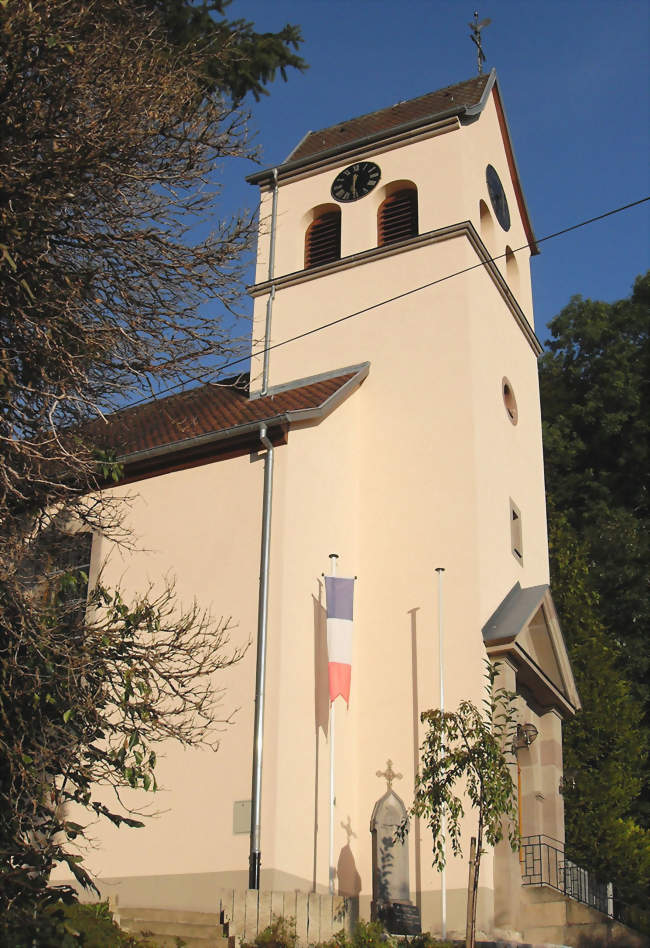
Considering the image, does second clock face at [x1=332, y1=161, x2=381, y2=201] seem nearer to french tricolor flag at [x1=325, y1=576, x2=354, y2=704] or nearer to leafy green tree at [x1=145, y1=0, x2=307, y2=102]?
leafy green tree at [x1=145, y1=0, x2=307, y2=102]

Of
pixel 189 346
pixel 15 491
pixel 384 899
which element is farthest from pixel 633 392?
pixel 15 491

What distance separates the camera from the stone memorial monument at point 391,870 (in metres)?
13.6

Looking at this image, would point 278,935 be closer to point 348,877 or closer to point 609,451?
point 348,877

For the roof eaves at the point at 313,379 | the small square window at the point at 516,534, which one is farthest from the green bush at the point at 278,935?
the roof eaves at the point at 313,379

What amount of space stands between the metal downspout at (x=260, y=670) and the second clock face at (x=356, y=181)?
23.5ft

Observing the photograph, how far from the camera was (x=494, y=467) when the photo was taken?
1734 centimetres

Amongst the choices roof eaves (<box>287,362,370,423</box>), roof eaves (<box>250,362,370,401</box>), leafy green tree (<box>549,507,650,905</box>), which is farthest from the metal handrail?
roof eaves (<box>250,362,370,401</box>)

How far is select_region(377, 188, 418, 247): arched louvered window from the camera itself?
1945 centimetres

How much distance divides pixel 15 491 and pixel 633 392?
2568 cm

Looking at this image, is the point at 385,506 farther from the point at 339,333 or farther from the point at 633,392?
the point at 633,392

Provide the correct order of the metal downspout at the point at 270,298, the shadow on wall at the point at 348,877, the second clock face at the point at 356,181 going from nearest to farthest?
→ the shadow on wall at the point at 348,877, the metal downspout at the point at 270,298, the second clock face at the point at 356,181

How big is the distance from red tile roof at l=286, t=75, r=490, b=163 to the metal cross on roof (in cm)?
1161

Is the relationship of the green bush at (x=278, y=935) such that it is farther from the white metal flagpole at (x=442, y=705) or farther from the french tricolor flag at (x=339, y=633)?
the french tricolor flag at (x=339, y=633)

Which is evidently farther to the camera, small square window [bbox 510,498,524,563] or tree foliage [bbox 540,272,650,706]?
tree foliage [bbox 540,272,650,706]
